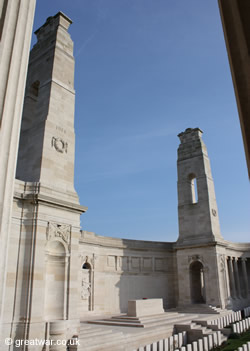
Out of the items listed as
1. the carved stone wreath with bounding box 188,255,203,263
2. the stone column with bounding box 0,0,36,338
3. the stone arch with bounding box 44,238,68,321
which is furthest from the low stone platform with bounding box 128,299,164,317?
the stone column with bounding box 0,0,36,338

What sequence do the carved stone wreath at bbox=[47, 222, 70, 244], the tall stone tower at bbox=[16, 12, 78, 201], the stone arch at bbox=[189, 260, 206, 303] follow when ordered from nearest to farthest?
the carved stone wreath at bbox=[47, 222, 70, 244] < the tall stone tower at bbox=[16, 12, 78, 201] < the stone arch at bbox=[189, 260, 206, 303]

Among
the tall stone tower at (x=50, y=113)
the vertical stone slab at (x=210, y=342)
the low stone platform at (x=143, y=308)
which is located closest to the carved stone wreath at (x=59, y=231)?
the tall stone tower at (x=50, y=113)

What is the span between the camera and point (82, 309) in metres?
23.2

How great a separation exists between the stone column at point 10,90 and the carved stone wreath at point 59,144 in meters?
9.06

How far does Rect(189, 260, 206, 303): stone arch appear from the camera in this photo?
2853 centimetres

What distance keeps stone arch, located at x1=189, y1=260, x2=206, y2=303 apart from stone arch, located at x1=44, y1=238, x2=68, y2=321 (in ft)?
56.2

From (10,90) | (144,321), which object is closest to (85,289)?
(144,321)

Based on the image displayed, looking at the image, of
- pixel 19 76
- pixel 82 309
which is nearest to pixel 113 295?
pixel 82 309

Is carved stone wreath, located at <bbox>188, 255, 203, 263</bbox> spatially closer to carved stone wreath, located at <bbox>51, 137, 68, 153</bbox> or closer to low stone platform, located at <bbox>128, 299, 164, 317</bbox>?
low stone platform, located at <bbox>128, 299, 164, 317</bbox>

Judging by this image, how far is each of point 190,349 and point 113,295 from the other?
13225 millimetres

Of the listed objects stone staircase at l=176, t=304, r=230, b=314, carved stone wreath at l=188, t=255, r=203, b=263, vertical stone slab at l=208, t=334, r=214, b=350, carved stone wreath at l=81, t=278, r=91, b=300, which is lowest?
vertical stone slab at l=208, t=334, r=214, b=350

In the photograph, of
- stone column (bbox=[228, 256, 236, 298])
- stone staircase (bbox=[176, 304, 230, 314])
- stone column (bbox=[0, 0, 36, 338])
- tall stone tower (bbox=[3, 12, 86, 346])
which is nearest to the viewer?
stone column (bbox=[0, 0, 36, 338])

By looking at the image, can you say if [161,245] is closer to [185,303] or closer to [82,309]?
[185,303]

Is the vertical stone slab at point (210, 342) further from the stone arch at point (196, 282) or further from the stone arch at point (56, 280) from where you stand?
the stone arch at point (196, 282)
